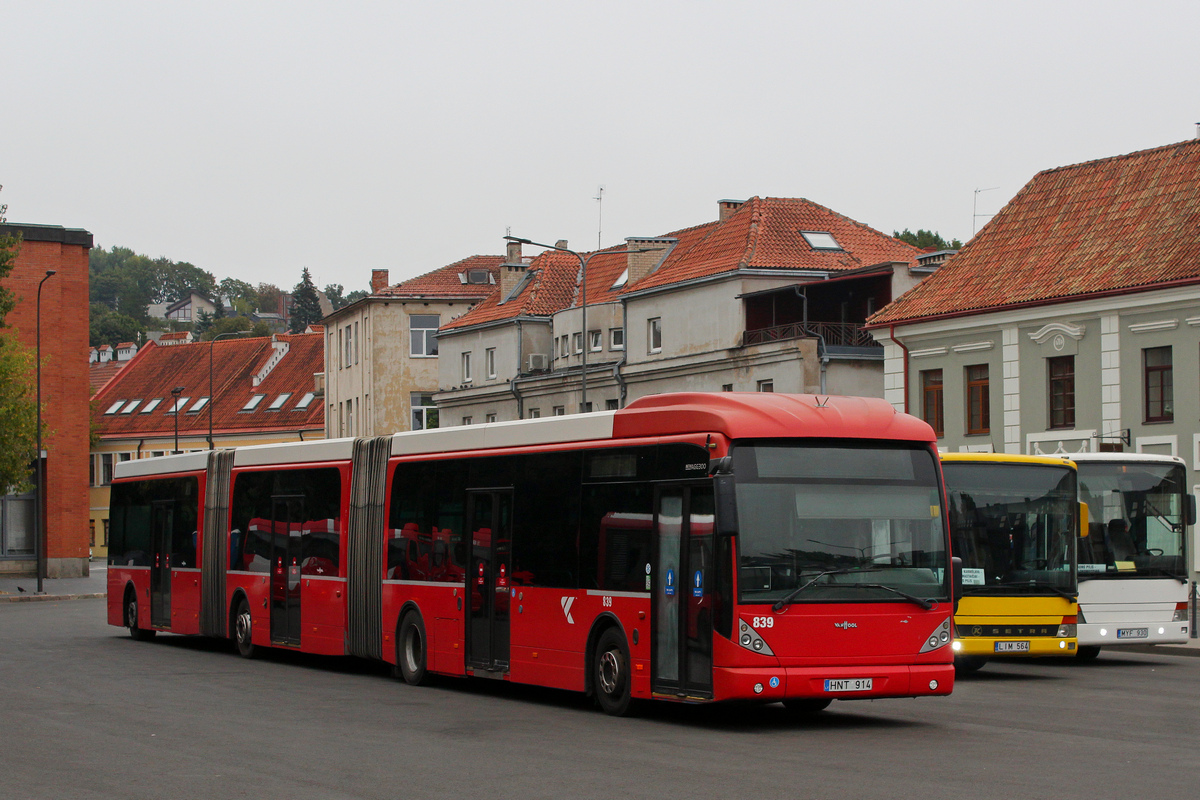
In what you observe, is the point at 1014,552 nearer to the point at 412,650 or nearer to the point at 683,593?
the point at 412,650

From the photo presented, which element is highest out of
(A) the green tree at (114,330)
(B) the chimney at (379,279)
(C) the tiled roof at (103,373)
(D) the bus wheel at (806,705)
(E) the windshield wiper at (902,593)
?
(A) the green tree at (114,330)

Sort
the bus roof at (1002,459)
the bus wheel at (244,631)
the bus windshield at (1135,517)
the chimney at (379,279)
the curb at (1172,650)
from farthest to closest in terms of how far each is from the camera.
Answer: the chimney at (379,279)
the curb at (1172,650)
the bus wheel at (244,631)
the bus windshield at (1135,517)
the bus roof at (1002,459)

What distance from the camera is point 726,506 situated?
45.8 feet

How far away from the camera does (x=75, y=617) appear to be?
3662 centimetres

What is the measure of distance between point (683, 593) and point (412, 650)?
6.09 metres

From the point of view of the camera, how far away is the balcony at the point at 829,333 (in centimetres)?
5225

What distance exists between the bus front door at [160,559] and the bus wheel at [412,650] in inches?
334

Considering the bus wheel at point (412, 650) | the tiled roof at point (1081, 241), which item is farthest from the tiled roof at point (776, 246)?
the bus wheel at point (412, 650)

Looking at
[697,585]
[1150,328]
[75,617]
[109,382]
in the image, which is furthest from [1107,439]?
[109,382]

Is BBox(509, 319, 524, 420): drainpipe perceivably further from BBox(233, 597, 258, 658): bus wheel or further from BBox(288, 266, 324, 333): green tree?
BBox(288, 266, 324, 333): green tree

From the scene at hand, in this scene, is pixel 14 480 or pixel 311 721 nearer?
pixel 311 721

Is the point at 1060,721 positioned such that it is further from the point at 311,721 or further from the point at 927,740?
the point at 311,721

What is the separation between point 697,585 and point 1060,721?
3771 mm

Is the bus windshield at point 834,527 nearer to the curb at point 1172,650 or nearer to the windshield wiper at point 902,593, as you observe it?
the windshield wiper at point 902,593
